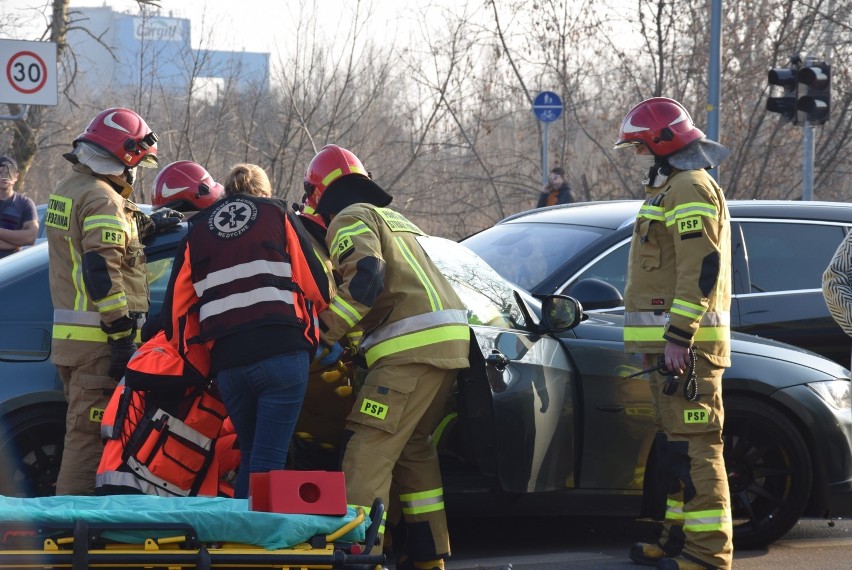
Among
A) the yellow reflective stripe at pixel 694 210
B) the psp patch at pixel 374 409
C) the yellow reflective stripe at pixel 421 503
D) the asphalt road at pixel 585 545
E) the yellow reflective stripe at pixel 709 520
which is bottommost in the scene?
the asphalt road at pixel 585 545

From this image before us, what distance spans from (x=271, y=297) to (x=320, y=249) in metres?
0.78

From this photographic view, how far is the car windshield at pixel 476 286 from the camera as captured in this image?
5.23 m

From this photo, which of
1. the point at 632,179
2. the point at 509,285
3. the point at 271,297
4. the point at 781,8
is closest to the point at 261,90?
the point at 632,179

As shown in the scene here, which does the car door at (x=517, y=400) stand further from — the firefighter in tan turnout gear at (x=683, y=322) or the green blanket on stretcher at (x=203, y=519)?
the green blanket on stretcher at (x=203, y=519)

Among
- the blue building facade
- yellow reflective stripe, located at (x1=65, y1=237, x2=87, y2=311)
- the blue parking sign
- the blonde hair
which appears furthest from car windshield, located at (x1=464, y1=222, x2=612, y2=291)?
the blue building facade

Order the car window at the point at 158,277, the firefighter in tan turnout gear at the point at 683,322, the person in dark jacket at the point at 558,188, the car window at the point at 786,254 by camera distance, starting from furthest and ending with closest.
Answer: the person in dark jacket at the point at 558,188, the car window at the point at 786,254, the car window at the point at 158,277, the firefighter in tan turnout gear at the point at 683,322

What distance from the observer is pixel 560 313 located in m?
5.10

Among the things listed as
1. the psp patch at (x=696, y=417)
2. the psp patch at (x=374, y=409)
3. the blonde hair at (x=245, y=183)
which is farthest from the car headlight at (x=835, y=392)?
the blonde hair at (x=245, y=183)

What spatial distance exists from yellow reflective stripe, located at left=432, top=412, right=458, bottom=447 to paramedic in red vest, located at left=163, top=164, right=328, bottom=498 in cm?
89

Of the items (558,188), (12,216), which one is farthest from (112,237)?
(558,188)

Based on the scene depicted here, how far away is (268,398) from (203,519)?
0.94 metres

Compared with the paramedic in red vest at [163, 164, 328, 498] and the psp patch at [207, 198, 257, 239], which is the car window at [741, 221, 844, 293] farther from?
the psp patch at [207, 198, 257, 239]

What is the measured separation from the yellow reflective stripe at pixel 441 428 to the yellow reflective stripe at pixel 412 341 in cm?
53

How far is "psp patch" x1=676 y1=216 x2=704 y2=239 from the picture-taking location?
488 cm
